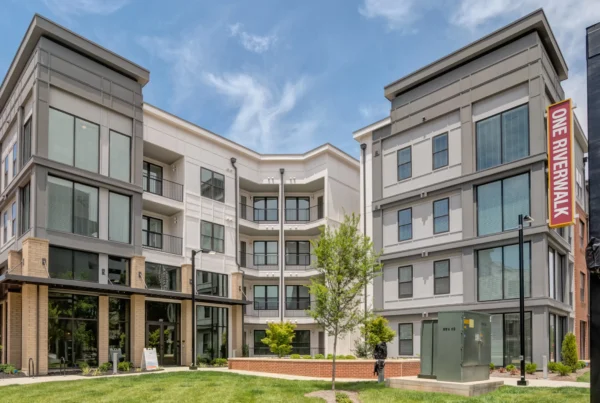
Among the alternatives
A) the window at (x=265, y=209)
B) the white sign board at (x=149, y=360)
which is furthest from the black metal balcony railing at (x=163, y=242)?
the window at (x=265, y=209)

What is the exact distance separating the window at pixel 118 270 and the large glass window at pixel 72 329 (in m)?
1.50

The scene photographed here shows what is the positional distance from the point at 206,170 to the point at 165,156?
292cm

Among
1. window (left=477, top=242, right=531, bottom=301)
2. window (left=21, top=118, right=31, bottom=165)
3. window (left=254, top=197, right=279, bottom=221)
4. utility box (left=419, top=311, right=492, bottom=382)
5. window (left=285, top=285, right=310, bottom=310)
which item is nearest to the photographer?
utility box (left=419, top=311, right=492, bottom=382)

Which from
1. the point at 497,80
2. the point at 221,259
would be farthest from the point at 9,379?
A: the point at 497,80

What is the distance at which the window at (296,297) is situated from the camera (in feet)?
139

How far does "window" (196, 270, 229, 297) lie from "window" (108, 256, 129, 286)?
212 inches

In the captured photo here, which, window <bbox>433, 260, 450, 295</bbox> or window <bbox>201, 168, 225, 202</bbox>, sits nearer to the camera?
window <bbox>433, 260, 450, 295</bbox>

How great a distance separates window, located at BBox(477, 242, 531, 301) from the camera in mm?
28609

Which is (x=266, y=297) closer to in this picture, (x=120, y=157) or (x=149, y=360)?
(x=149, y=360)

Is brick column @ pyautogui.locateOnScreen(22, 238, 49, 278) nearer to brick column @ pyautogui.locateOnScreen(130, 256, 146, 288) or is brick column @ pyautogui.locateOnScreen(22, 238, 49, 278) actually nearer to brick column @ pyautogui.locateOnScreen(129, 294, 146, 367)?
brick column @ pyautogui.locateOnScreen(130, 256, 146, 288)

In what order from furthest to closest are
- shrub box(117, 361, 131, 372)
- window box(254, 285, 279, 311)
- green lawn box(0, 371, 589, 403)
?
window box(254, 285, 279, 311) → shrub box(117, 361, 131, 372) → green lawn box(0, 371, 589, 403)

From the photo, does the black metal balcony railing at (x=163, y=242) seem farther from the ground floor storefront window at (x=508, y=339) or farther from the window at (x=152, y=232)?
the ground floor storefront window at (x=508, y=339)

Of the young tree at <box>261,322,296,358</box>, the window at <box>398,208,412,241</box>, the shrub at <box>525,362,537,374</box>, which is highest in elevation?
the window at <box>398,208,412,241</box>

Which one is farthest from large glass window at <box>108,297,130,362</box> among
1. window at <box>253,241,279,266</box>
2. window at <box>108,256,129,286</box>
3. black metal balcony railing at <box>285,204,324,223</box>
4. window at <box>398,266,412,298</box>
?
black metal balcony railing at <box>285,204,324,223</box>
